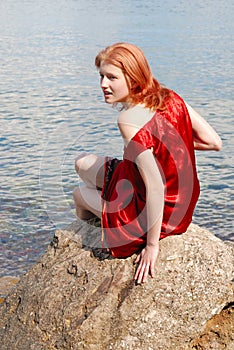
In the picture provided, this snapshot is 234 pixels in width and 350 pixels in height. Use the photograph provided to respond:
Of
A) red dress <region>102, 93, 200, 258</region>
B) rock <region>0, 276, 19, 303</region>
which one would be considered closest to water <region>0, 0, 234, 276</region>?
rock <region>0, 276, 19, 303</region>

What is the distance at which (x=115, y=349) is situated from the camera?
14.3 feet

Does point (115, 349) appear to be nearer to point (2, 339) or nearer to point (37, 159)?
point (2, 339)

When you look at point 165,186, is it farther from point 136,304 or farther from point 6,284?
point 6,284

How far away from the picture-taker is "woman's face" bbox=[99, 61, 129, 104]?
14.8 ft

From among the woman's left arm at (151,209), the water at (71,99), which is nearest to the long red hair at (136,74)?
the woman's left arm at (151,209)

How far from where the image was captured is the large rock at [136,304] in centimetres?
439

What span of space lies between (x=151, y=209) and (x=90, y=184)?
2.51 feet

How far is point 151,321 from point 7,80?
15247 millimetres

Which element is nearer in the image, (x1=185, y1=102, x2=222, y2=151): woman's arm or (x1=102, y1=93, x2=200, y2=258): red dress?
(x1=102, y1=93, x2=200, y2=258): red dress

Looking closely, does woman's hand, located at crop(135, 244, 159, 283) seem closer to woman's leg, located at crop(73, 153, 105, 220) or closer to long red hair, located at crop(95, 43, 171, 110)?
woman's leg, located at crop(73, 153, 105, 220)

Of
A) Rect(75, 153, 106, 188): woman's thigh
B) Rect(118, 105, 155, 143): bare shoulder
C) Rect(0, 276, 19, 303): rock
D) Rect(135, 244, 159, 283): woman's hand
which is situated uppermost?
Rect(118, 105, 155, 143): bare shoulder

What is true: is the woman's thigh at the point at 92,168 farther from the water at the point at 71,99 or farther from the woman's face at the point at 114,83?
the water at the point at 71,99

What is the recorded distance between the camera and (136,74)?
4469 millimetres

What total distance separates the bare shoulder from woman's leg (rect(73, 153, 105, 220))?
1.75 ft
